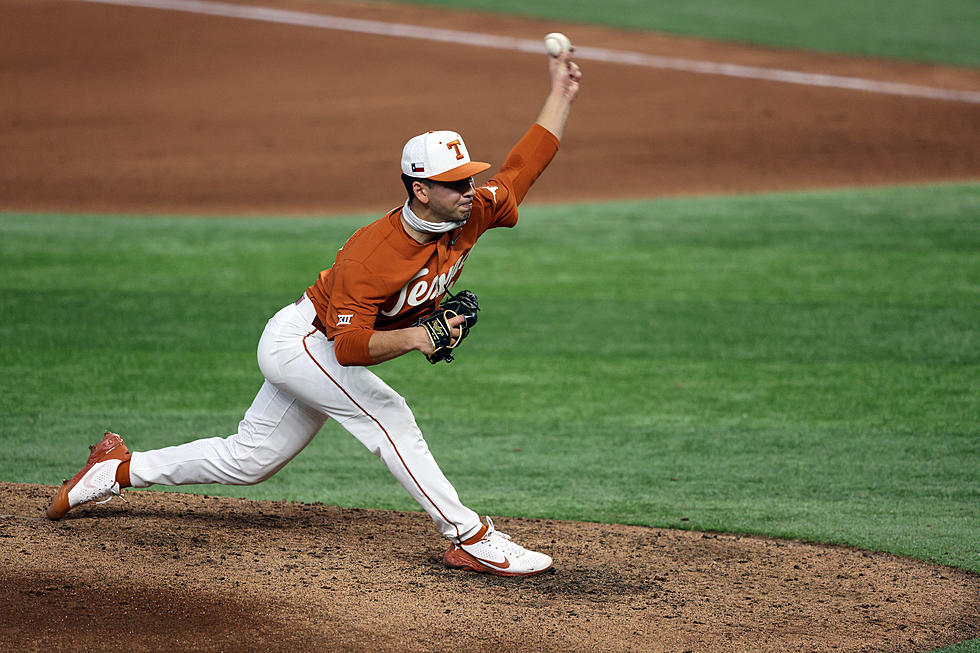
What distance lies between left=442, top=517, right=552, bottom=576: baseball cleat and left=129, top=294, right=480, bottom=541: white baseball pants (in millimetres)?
73

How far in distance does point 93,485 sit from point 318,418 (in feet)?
3.78

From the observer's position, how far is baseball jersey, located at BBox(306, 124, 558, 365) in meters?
4.46

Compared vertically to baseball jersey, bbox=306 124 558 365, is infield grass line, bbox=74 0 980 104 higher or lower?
higher

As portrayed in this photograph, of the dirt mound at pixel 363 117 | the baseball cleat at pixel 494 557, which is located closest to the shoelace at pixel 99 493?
the baseball cleat at pixel 494 557

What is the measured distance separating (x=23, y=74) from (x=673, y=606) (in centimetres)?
1746

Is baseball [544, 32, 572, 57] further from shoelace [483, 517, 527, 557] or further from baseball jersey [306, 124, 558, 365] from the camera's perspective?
shoelace [483, 517, 527, 557]

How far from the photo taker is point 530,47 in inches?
811

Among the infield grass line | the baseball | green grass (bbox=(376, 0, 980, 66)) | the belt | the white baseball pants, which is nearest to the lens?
the white baseball pants

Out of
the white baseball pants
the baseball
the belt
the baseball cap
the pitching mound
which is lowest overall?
the pitching mound

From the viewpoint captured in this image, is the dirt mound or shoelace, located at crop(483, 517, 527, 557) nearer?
shoelace, located at crop(483, 517, 527, 557)

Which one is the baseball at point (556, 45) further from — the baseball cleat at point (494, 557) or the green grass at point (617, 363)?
the green grass at point (617, 363)

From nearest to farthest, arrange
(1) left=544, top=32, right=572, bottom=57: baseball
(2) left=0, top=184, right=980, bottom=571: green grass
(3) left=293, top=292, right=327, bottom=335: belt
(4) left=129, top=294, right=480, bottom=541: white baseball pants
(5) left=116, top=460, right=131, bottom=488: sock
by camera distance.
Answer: (4) left=129, top=294, right=480, bottom=541: white baseball pants < (3) left=293, top=292, right=327, bottom=335: belt < (5) left=116, top=460, right=131, bottom=488: sock < (1) left=544, top=32, right=572, bottom=57: baseball < (2) left=0, top=184, right=980, bottom=571: green grass

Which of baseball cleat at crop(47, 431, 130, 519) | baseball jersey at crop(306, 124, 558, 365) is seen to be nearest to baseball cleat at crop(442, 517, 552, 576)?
baseball jersey at crop(306, 124, 558, 365)

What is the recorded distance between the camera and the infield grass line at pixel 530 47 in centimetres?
1850
